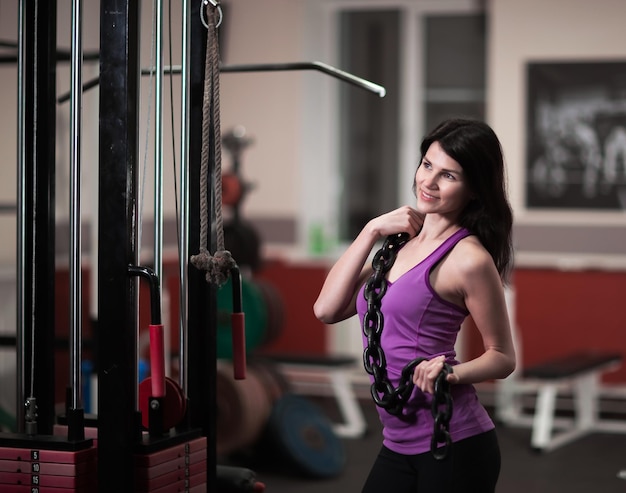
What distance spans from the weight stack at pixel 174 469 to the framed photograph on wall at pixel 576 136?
452cm

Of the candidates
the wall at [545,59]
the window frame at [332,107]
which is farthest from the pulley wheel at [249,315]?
the wall at [545,59]

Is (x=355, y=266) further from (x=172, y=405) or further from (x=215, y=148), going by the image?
(x=172, y=405)

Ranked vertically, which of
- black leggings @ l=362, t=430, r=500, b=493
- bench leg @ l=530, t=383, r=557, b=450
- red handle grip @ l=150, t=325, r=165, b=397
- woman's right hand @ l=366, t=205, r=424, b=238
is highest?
woman's right hand @ l=366, t=205, r=424, b=238

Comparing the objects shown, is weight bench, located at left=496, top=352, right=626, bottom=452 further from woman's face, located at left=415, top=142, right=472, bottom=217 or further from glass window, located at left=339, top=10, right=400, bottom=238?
woman's face, located at left=415, top=142, right=472, bottom=217

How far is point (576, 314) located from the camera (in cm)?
664

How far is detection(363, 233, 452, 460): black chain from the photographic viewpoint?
2.05m

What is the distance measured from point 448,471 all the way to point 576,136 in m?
4.95

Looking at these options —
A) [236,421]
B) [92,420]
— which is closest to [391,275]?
[92,420]

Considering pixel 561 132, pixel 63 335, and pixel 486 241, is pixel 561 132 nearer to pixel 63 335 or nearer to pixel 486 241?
pixel 63 335

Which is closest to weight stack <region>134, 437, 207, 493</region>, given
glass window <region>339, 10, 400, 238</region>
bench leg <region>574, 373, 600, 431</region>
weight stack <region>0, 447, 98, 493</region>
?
weight stack <region>0, 447, 98, 493</region>

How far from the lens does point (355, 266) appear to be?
7.47 feet

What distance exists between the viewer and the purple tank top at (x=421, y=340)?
7.00 feet

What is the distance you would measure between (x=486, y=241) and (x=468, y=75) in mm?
5308

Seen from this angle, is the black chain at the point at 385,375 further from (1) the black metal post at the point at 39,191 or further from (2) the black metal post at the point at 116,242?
(1) the black metal post at the point at 39,191
